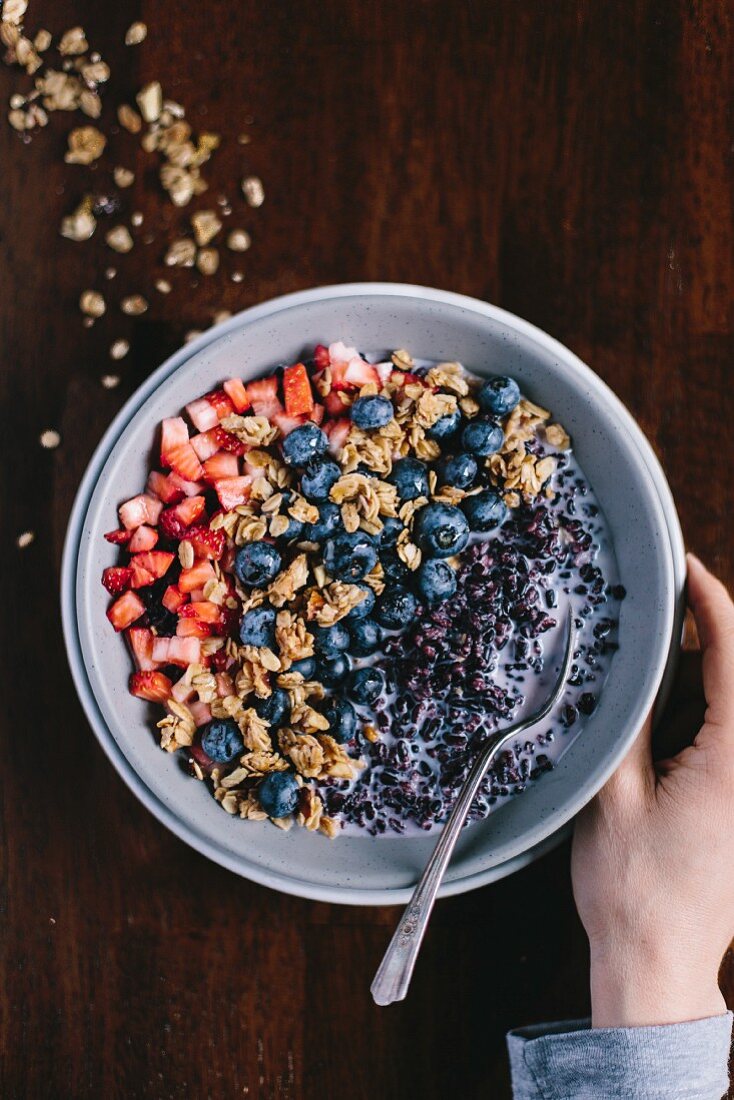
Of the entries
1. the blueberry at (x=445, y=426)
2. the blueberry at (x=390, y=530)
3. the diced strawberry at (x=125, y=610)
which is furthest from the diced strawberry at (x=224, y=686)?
the blueberry at (x=445, y=426)

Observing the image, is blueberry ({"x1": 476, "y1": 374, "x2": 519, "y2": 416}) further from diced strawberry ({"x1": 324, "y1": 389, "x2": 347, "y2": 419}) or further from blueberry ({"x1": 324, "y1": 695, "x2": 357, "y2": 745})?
blueberry ({"x1": 324, "y1": 695, "x2": 357, "y2": 745})

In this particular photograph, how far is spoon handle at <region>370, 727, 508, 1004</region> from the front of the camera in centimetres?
87

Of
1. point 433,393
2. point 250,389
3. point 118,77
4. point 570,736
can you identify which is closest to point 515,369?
point 433,393

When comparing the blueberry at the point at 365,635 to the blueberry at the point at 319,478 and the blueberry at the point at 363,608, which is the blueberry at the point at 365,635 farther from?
the blueberry at the point at 319,478

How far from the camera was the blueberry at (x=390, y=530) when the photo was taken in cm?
92

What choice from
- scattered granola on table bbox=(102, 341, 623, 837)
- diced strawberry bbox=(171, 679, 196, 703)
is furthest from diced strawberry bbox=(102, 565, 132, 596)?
diced strawberry bbox=(171, 679, 196, 703)

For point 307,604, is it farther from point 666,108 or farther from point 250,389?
point 666,108

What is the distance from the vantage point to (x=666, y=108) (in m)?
1.06

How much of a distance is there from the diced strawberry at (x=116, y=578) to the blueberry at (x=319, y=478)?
20 cm

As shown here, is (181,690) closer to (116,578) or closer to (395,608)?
(116,578)

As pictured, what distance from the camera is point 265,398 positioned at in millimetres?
947

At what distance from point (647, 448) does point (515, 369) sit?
0.15 m

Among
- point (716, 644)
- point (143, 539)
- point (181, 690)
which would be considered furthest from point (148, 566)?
point (716, 644)

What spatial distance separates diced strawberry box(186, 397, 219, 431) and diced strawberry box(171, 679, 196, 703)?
259 millimetres
